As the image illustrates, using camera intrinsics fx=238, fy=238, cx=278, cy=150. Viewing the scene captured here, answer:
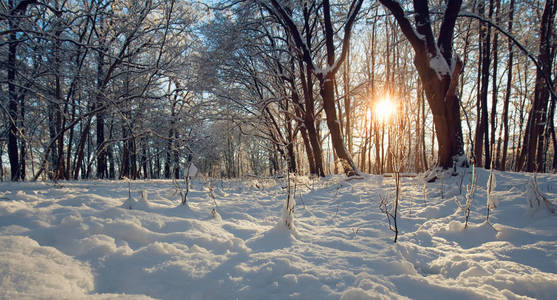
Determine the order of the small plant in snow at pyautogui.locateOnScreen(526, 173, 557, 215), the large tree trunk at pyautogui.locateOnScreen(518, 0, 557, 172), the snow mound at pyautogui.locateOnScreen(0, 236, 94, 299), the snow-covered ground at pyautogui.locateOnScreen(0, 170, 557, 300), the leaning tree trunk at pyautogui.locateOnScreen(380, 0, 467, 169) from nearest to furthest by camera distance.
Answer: the snow mound at pyautogui.locateOnScreen(0, 236, 94, 299) → the snow-covered ground at pyautogui.locateOnScreen(0, 170, 557, 300) → the small plant in snow at pyautogui.locateOnScreen(526, 173, 557, 215) → the leaning tree trunk at pyautogui.locateOnScreen(380, 0, 467, 169) → the large tree trunk at pyautogui.locateOnScreen(518, 0, 557, 172)

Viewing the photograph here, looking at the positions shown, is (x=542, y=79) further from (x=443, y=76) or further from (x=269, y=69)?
(x=269, y=69)

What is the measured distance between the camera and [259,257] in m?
1.47

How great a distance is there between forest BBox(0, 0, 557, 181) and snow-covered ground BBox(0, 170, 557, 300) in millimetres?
790

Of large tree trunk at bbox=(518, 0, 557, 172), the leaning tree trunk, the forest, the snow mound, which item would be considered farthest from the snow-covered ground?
large tree trunk at bbox=(518, 0, 557, 172)

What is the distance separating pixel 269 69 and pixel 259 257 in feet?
31.8

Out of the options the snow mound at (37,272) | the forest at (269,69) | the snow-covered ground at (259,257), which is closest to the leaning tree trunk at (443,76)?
the forest at (269,69)

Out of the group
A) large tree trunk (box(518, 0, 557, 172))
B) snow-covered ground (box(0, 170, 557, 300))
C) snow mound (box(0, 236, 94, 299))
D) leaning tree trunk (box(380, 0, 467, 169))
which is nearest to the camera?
snow mound (box(0, 236, 94, 299))

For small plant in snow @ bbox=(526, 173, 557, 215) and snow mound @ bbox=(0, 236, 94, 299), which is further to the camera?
small plant in snow @ bbox=(526, 173, 557, 215)

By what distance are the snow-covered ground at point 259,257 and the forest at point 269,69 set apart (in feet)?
2.59

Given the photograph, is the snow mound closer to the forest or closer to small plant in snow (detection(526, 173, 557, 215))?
the forest

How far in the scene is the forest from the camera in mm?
4645

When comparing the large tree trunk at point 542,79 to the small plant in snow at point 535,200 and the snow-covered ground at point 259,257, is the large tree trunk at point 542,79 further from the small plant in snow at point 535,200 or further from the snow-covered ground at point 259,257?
the snow-covered ground at point 259,257

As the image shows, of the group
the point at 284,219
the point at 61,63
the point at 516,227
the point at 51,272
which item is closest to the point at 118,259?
the point at 51,272

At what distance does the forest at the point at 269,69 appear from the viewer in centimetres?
464
